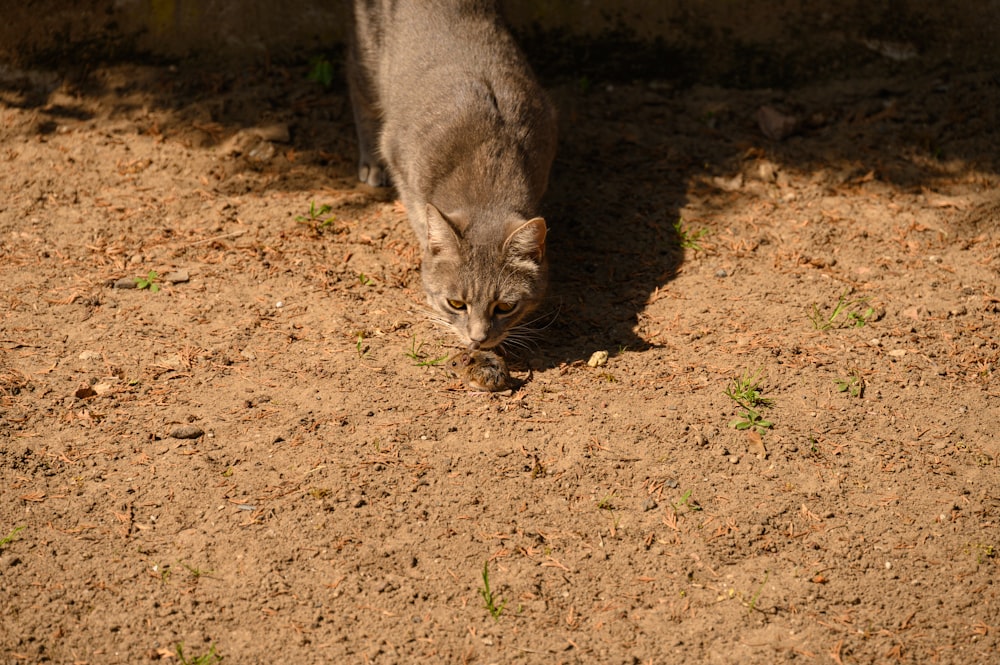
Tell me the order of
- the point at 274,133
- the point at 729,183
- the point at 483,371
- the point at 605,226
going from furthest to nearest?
the point at 274,133 < the point at 729,183 < the point at 605,226 < the point at 483,371

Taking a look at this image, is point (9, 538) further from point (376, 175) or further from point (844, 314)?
point (844, 314)

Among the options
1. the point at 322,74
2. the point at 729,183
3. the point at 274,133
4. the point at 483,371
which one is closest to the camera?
the point at 483,371

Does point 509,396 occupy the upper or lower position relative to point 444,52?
lower

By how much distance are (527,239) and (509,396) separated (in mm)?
815

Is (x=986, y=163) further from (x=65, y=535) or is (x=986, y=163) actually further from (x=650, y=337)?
(x=65, y=535)

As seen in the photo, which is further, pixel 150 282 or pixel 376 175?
pixel 376 175

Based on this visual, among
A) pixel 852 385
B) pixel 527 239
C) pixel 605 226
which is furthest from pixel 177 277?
pixel 852 385

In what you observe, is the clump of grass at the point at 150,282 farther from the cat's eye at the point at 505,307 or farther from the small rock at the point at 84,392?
the cat's eye at the point at 505,307

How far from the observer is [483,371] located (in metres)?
4.46

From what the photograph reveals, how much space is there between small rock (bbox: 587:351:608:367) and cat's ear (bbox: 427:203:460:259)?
2.92ft

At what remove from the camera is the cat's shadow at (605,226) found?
16.5 ft

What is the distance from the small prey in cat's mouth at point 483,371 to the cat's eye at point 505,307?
26 centimetres

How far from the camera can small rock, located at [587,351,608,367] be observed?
472 centimetres

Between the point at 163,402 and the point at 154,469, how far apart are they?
450mm
